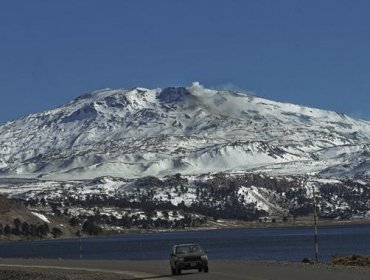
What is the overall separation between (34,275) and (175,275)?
47.5 feet

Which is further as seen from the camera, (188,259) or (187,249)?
(187,249)

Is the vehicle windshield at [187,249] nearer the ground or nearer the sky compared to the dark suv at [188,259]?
nearer the sky

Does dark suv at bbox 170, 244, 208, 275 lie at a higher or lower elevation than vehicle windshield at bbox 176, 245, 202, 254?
lower

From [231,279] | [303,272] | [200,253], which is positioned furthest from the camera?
[200,253]

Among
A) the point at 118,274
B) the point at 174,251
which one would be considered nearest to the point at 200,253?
the point at 174,251

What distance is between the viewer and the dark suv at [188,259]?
6278cm

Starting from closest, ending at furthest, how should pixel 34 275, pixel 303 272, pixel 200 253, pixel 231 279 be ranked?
pixel 231 279 → pixel 303 272 → pixel 200 253 → pixel 34 275

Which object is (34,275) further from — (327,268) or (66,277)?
(327,268)

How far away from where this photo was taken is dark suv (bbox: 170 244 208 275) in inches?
2472

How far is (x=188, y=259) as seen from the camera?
62750mm

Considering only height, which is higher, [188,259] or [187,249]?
[187,249]

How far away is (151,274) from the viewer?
6594cm

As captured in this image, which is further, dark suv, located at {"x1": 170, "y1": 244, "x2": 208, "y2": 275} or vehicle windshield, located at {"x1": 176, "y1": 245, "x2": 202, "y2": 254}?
vehicle windshield, located at {"x1": 176, "y1": 245, "x2": 202, "y2": 254}

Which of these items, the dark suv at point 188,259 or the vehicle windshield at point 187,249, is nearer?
the dark suv at point 188,259
